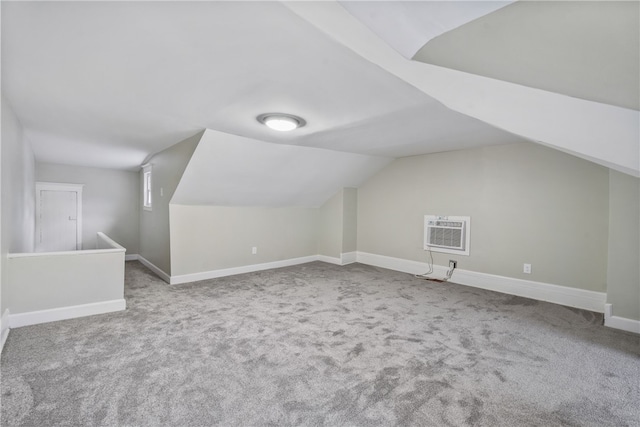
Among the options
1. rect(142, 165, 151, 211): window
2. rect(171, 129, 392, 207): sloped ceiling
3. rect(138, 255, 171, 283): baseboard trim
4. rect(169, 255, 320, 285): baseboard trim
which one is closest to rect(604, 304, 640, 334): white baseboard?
rect(171, 129, 392, 207): sloped ceiling

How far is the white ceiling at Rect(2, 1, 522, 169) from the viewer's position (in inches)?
55.1

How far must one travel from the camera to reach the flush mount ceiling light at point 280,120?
276cm

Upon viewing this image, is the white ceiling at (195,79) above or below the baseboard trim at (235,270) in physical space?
above

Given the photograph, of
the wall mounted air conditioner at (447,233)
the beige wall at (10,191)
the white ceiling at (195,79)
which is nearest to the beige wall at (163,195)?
the white ceiling at (195,79)

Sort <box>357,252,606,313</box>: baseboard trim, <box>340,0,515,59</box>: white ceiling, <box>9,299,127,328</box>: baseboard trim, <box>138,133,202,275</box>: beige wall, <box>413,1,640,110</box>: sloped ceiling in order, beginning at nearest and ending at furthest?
<box>413,1,640,110</box>: sloped ceiling → <box>340,0,515,59</box>: white ceiling → <box>9,299,127,328</box>: baseboard trim → <box>357,252,606,313</box>: baseboard trim → <box>138,133,202,275</box>: beige wall

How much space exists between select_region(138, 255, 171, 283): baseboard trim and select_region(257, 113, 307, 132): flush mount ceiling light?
2742 mm

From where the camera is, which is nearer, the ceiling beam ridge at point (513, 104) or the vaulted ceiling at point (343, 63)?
the vaulted ceiling at point (343, 63)

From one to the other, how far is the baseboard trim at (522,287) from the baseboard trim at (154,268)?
12.0ft

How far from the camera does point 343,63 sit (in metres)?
1.76

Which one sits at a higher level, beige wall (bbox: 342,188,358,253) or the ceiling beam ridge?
the ceiling beam ridge

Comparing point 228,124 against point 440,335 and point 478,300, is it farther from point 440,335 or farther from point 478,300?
point 478,300

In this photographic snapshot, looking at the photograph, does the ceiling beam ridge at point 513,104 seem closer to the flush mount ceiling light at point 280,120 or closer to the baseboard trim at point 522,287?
the flush mount ceiling light at point 280,120

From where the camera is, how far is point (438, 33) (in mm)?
1371

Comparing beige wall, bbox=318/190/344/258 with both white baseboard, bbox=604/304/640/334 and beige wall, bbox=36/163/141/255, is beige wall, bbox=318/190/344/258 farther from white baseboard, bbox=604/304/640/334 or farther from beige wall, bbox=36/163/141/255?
beige wall, bbox=36/163/141/255
